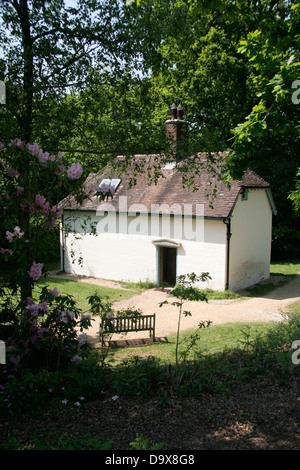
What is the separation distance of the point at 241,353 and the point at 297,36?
6856 millimetres

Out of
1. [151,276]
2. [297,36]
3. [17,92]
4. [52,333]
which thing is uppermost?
[297,36]

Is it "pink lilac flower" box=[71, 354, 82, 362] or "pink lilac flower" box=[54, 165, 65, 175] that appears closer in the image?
"pink lilac flower" box=[54, 165, 65, 175]

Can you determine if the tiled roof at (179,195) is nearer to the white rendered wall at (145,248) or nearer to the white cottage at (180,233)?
the white cottage at (180,233)

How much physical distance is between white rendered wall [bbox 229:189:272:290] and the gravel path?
1.45 metres

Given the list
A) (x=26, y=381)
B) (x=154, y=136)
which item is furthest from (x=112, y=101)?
(x=26, y=381)

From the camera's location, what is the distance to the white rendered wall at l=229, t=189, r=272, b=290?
722 inches

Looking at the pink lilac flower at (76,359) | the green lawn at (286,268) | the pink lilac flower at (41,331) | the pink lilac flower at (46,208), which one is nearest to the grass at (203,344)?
the pink lilac flower at (76,359)

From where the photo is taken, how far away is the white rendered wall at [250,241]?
18.3 metres

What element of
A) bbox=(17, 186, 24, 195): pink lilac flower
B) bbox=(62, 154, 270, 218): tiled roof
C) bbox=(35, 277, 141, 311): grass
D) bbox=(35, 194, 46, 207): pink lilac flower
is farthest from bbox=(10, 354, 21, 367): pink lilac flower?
bbox=(62, 154, 270, 218): tiled roof

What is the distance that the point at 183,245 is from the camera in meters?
18.9

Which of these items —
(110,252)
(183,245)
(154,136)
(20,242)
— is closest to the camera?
(20,242)

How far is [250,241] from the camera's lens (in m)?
19.5

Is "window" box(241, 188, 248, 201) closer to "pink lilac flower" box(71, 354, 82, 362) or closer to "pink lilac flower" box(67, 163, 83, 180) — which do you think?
"pink lilac flower" box(67, 163, 83, 180)
